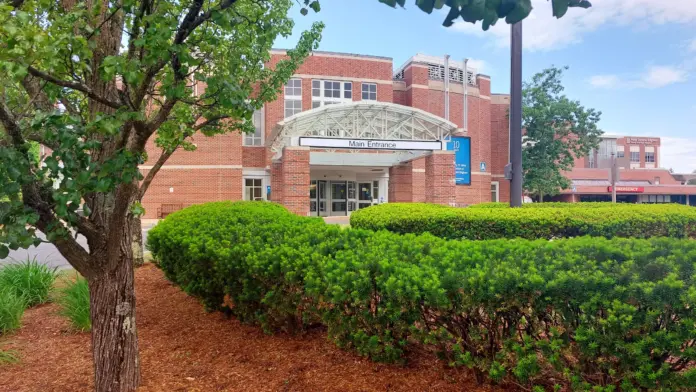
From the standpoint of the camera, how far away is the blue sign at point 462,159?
102ft

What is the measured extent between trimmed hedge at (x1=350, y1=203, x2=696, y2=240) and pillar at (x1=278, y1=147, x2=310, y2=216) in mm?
9254

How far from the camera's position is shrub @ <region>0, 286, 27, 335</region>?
540 cm

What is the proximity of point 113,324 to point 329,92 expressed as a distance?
2510cm

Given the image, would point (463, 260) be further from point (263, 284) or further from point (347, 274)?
point (263, 284)

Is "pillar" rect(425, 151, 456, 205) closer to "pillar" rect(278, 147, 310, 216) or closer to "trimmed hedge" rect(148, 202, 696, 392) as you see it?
"pillar" rect(278, 147, 310, 216)

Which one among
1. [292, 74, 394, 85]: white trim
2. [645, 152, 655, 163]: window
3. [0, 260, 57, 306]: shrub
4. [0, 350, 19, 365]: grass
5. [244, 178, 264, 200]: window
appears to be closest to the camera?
[0, 350, 19, 365]: grass

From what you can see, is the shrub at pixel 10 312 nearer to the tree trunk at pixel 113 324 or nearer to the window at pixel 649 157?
the tree trunk at pixel 113 324

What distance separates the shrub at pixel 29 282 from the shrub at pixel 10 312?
74 cm

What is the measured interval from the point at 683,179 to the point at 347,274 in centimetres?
8388

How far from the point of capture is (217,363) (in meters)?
3.96

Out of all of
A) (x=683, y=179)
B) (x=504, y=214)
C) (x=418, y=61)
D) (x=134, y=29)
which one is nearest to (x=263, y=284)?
(x=134, y=29)

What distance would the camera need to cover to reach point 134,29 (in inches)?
103

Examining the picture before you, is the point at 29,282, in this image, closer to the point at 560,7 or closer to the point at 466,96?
the point at 560,7

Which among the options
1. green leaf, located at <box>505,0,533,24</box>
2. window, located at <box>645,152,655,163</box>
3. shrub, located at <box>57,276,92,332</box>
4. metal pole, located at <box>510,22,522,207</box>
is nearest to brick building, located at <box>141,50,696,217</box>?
metal pole, located at <box>510,22,522,207</box>
